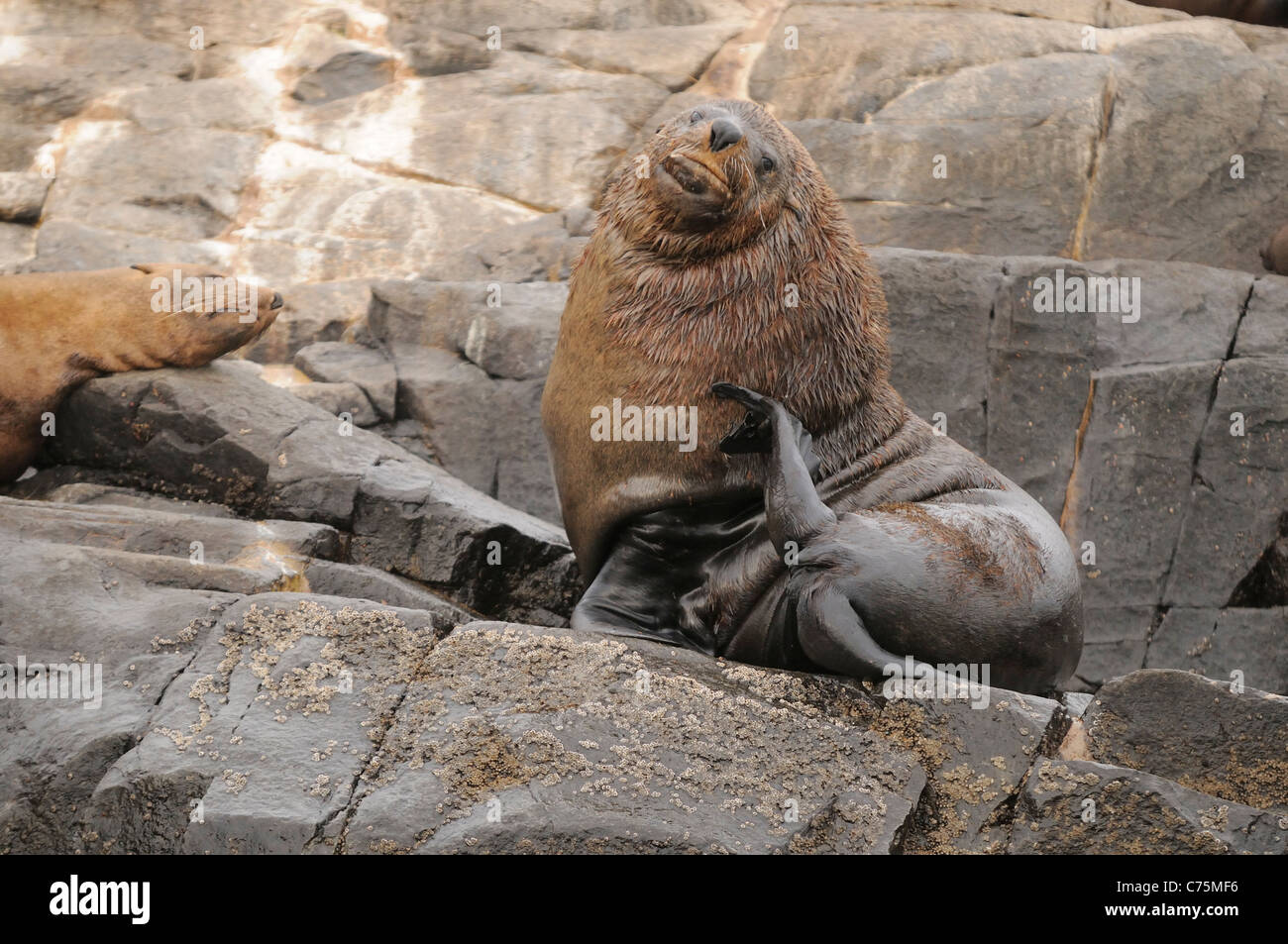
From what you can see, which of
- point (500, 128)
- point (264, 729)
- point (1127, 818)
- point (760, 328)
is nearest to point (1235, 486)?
point (760, 328)

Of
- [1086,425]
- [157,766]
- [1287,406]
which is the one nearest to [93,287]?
[157,766]

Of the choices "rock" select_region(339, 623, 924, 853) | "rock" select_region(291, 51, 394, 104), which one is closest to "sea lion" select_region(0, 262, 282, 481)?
"rock" select_region(339, 623, 924, 853)

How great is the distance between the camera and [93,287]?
6.64m

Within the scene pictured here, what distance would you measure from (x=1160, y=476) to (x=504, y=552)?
205 inches

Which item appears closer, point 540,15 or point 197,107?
point 197,107

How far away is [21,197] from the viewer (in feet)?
37.5

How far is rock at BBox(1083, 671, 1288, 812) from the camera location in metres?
3.49

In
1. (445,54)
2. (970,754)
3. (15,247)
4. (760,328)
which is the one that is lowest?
(15,247)

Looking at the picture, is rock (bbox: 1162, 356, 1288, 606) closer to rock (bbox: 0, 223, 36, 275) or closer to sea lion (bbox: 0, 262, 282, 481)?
sea lion (bbox: 0, 262, 282, 481)

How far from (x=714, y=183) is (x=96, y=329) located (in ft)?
11.3

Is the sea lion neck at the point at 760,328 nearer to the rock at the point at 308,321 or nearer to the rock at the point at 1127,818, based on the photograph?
the rock at the point at 1127,818

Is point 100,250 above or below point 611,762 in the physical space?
below

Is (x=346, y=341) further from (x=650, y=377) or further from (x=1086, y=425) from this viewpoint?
(x=650, y=377)

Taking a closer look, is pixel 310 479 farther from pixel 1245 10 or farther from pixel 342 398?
pixel 1245 10
